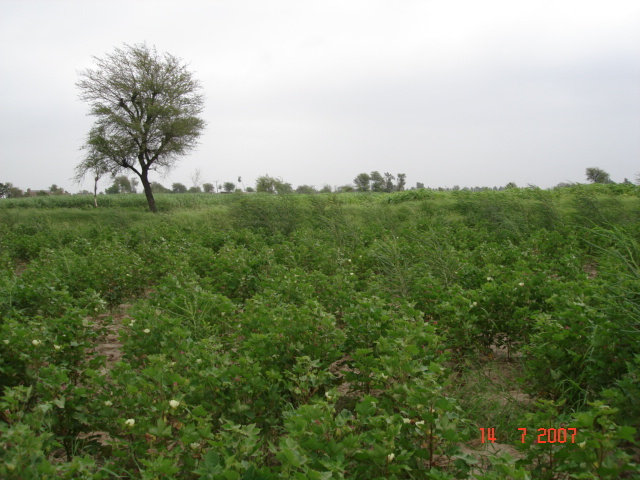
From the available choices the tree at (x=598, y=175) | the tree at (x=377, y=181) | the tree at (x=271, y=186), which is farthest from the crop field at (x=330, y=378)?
the tree at (x=377, y=181)

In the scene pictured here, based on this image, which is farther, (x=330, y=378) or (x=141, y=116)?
(x=141, y=116)

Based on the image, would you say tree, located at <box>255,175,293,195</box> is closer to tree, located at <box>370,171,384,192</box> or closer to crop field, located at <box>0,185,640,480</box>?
crop field, located at <box>0,185,640,480</box>

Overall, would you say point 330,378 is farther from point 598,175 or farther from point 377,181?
point 377,181

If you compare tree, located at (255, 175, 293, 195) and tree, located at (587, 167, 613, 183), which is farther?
tree, located at (587, 167, 613, 183)

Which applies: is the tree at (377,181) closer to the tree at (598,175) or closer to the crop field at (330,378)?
the tree at (598,175)

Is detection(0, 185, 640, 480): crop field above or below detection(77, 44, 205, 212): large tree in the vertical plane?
below

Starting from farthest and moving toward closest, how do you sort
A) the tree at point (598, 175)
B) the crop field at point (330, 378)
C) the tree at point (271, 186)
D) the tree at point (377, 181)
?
the tree at point (377, 181) → the tree at point (598, 175) → the tree at point (271, 186) → the crop field at point (330, 378)

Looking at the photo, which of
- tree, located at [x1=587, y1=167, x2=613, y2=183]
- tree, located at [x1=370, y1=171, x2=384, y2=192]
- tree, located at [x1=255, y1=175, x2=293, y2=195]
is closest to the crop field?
tree, located at [x1=255, y1=175, x2=293, y2=195]

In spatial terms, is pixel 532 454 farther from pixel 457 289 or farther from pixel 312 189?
pixel 312 189

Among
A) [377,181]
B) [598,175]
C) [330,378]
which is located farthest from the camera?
[377,181]

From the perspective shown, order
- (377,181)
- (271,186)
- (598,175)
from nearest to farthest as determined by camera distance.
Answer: (271,186) → (598,175) → (377,181)

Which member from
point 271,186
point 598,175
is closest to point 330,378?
point 271,186

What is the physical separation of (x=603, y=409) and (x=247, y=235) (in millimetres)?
7653

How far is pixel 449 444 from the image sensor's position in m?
2.05
